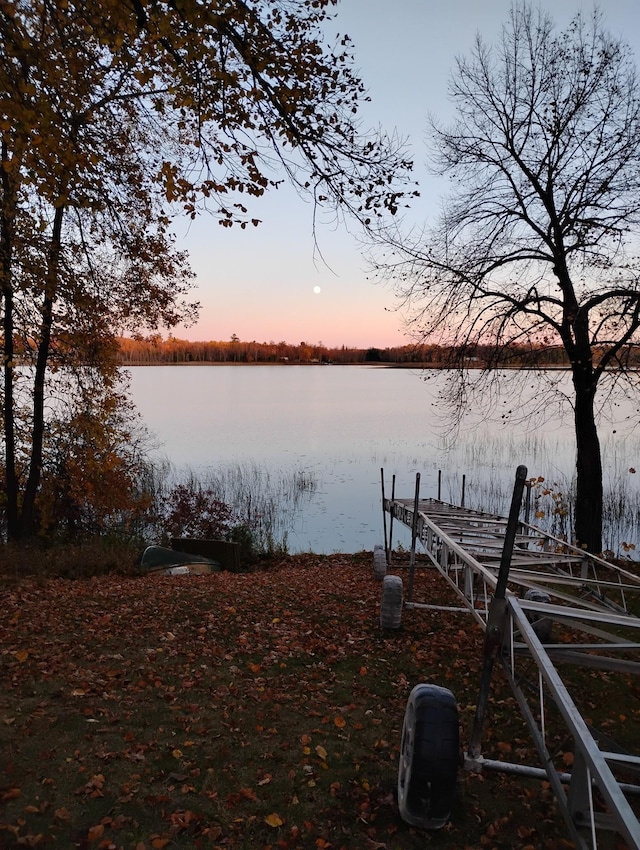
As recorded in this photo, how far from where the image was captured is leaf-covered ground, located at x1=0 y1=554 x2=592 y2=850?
14.2ft

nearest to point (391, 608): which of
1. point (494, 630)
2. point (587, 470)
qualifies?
point (494, 630)

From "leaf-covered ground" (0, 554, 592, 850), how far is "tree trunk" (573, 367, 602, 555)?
22.6 feet

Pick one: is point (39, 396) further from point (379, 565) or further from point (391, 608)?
point (391, 608)

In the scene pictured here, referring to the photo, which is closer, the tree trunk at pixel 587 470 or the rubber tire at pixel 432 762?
the rubber tire at pixel 432 762

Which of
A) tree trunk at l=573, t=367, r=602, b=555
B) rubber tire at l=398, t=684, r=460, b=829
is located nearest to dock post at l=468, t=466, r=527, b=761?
rubber tire at l=398, t=684, r=460, b=829

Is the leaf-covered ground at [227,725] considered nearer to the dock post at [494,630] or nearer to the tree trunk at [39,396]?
the dock post at [494,630]

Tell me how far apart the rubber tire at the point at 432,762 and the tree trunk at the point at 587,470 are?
1203 cm

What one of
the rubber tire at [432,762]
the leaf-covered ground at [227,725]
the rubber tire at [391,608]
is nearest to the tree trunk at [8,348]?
the leaf-covered ground at [227,725]

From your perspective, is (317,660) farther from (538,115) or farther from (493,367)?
(538,115)

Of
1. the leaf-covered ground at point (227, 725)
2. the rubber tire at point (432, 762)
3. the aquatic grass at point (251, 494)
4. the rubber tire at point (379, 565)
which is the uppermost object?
the rubber tire at point (432, 762)

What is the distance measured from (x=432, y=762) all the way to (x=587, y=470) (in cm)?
1262

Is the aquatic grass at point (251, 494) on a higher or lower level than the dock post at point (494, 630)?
lower

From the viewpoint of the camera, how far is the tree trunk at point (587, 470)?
48.8ft

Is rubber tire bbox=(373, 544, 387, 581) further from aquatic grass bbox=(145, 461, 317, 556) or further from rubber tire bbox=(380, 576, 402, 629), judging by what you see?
aquatic grass bbox=(145, 461, 317, 556)
